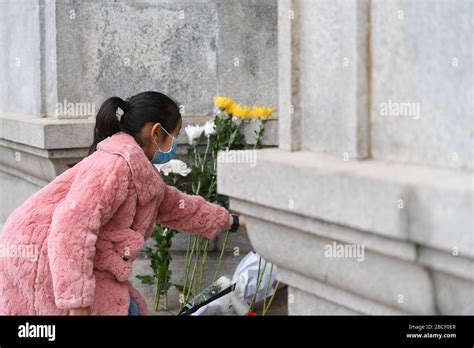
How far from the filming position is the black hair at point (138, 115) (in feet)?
11.4

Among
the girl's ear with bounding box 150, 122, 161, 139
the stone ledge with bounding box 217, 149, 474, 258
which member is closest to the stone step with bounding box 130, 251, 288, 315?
the girl's ear with bounding box 150, 122, 161, 139

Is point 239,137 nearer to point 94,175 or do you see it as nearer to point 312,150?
point 94,175

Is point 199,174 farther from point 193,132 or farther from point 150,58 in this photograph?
point 150,58

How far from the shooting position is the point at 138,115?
138 inches

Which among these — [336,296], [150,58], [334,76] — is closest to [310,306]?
[336,296]

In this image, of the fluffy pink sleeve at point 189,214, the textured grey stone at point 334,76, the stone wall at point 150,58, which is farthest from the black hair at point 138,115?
the stone wall at point 150,58

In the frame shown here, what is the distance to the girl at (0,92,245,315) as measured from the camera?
10.0 feet

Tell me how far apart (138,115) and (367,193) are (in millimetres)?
1604

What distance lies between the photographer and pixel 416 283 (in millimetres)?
2076

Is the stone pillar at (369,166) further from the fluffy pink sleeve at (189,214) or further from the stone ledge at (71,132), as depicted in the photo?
the stone ledge at (71,132)

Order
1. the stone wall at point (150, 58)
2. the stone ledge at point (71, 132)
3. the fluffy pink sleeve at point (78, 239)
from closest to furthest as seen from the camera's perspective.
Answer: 1. the fluffy pink sleeve at point (78, 239)
2. the stone ledge at point (71, 132)
3. the stone wall at point (150, 58)

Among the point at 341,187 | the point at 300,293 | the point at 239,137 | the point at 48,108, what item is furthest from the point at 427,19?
the point at 48,108

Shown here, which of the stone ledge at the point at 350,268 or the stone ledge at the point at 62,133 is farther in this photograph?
the stone ledge at the point at 62,133
